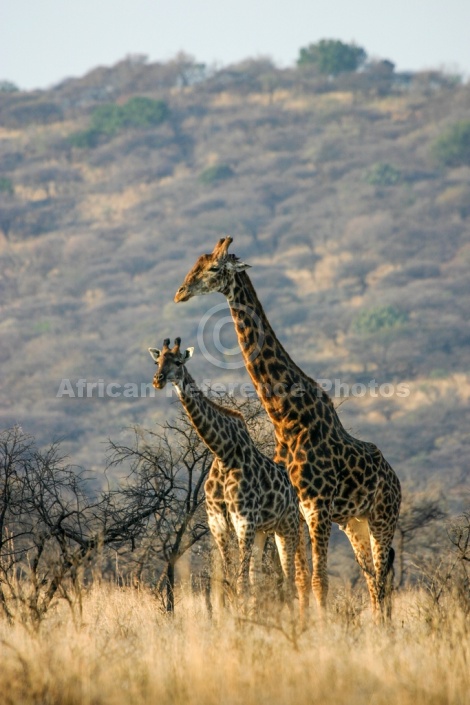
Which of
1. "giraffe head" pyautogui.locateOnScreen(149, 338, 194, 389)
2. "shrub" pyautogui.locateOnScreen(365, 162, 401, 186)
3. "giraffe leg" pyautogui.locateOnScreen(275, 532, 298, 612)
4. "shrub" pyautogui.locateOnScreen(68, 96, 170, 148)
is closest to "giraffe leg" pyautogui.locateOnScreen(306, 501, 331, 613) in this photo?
"giraffe leg" pyautogui.locateOnScreen(275, 532, 298, 612)

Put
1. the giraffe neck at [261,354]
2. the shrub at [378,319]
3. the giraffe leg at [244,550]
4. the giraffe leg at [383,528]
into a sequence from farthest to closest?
the shrub at [378,319], the giraffe leg at [383,528], the giraffe neck at [261,354], the giraffe leg at [244,550]

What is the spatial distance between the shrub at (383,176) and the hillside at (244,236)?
0.23 m

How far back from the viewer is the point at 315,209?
121 m

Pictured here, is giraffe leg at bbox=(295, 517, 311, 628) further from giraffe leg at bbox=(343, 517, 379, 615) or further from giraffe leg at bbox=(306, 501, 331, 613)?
giraffe leg at bbox=(343, 517, 379, 615)

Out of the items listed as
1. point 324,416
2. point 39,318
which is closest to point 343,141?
point 39,318

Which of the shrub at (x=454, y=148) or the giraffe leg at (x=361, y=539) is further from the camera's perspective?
the shrub at (x=454, y=148)

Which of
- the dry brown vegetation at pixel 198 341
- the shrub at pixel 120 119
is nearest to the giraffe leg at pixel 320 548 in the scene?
the dry brown vegetation at pixel 198 341

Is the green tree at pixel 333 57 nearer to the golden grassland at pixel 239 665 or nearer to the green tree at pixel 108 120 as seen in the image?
the green tree at pixel 108 120

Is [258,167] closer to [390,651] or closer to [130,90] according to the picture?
[130,90]

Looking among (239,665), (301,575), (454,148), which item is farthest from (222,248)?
(454,148)

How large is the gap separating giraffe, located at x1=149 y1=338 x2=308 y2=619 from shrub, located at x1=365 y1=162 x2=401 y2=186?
374ft

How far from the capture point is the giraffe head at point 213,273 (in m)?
13.3

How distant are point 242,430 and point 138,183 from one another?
393 ft

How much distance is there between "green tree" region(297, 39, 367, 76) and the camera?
477 feet
